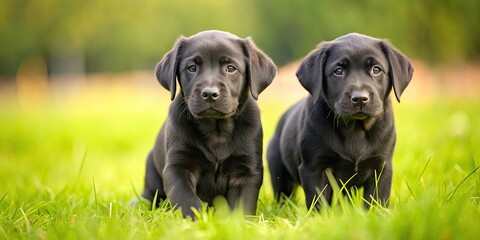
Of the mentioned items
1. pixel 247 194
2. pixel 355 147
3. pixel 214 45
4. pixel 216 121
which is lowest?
pixel 247 194

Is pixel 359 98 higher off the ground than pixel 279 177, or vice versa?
pixel 359 98

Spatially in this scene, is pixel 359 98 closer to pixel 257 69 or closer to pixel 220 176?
Result: pixel 257 69

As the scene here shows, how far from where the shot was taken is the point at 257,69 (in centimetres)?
432

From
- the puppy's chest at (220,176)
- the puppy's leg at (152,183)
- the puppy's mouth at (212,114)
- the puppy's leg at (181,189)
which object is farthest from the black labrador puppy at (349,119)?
the puppy's leg at (152,183)

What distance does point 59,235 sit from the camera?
308 cm

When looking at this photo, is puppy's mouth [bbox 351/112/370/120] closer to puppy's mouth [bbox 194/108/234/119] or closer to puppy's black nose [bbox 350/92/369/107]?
puppy's black nose [bbox 350/92/369/107]

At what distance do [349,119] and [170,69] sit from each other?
1.28 meters

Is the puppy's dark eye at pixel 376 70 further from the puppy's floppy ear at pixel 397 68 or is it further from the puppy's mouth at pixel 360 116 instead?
the puppy's mouth at pixel 360 116

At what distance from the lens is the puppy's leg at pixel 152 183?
4.96m

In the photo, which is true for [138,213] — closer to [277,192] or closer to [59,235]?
[59,235]

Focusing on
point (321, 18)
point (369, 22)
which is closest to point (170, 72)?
point (369, 22)

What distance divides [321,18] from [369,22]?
19.0 ft

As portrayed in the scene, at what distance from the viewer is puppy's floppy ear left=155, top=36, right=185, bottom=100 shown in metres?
4.33

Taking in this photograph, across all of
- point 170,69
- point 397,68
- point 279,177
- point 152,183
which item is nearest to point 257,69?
point 170,69
